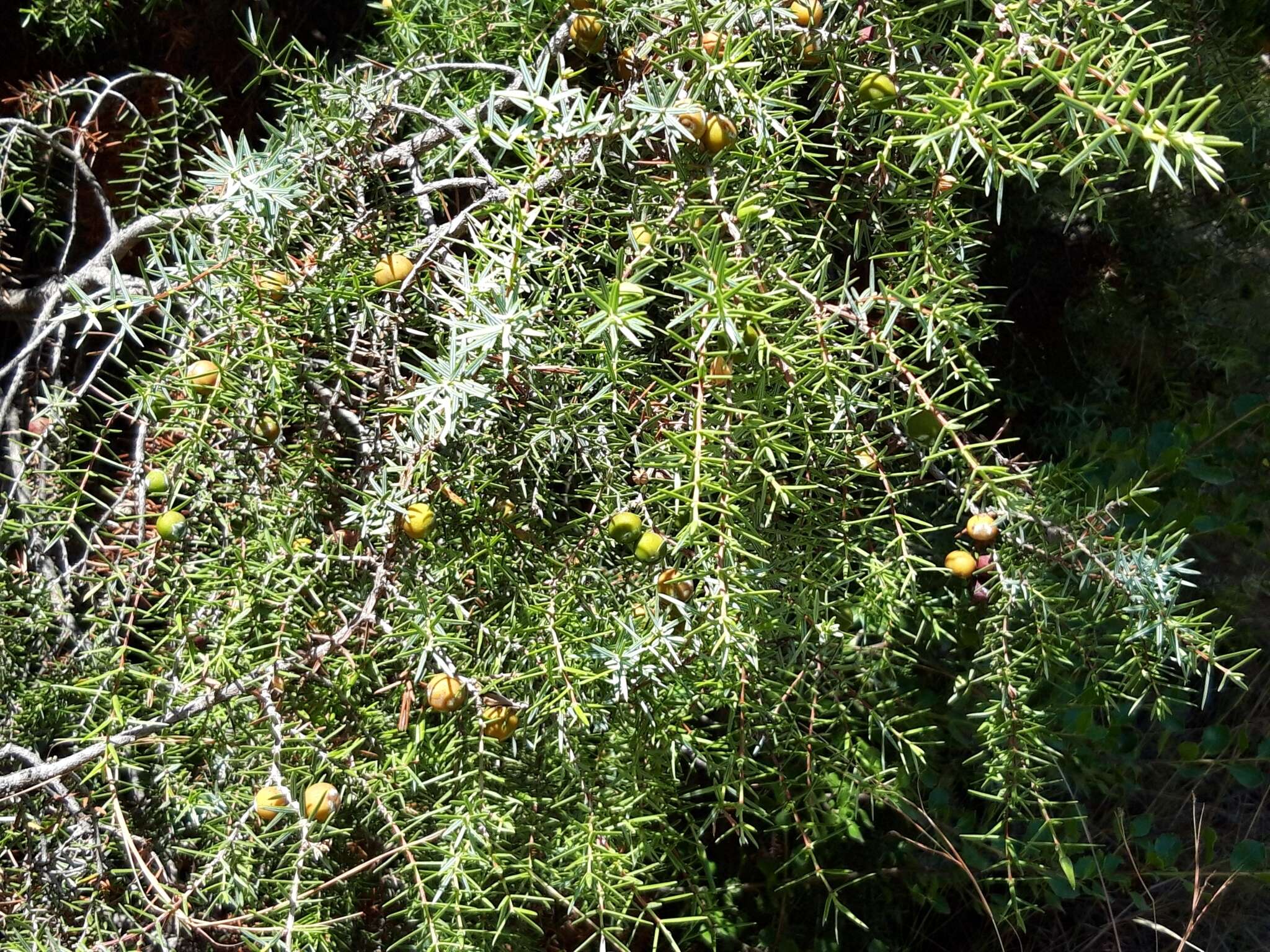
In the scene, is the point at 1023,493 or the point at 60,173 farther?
the point at 60,173

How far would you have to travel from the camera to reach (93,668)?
1541 mm

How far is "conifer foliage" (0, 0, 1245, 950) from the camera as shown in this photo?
3.88 feet

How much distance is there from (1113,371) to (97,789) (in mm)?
2318

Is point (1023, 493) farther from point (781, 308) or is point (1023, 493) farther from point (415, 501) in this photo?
point (415, 501)

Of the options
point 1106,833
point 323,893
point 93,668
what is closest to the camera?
point 323,893

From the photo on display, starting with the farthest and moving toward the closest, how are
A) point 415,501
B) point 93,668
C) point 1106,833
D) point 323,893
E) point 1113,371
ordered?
point 1113,371 → point 1106,833 → point 93,668 → point 323,893 → point 415,501

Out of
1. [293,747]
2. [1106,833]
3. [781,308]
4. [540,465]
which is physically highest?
[781,308]

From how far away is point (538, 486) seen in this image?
1.32m

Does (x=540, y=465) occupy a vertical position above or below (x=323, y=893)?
above

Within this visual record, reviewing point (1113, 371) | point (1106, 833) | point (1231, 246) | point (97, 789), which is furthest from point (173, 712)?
point (1231, 246)

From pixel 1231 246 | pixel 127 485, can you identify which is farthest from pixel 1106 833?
pixel 127 485

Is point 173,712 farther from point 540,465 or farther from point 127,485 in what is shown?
point 540,465

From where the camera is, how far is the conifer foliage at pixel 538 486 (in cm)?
118

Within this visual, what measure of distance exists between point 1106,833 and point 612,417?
162 cm
